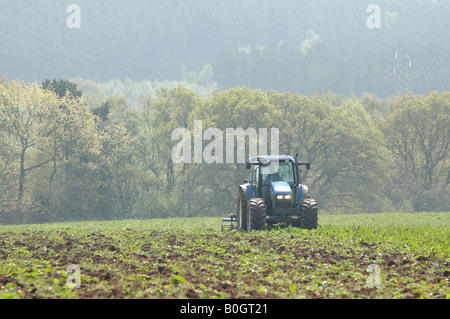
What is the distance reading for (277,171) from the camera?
2220 cm

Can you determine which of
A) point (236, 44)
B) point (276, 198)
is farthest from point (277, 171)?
point (236, 44)

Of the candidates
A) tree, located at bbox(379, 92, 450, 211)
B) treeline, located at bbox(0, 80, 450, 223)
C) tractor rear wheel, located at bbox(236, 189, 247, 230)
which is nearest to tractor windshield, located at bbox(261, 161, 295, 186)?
tractor rear wheel, located at bbox(236, 189, 247, 230)

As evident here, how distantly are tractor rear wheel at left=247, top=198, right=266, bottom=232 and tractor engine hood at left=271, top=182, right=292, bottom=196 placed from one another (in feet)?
1.90

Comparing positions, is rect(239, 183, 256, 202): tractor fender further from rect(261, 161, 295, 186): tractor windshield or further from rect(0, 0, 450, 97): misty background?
rect(0, 0, 450, 97): misty background

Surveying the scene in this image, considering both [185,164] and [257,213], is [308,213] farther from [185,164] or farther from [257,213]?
[185,164]

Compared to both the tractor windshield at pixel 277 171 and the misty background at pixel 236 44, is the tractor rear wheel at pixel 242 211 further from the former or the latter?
the misty background at pixel 236 44

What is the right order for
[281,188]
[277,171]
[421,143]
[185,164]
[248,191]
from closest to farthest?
[281,188] → [277,171] → [248,191] → [185,164] → [421,143]

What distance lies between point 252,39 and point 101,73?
51294 millimetres

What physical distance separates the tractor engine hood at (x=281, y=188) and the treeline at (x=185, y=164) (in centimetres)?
3065

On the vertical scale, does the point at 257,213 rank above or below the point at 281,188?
below

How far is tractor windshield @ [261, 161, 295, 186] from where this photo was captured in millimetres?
22141

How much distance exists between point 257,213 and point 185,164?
36.8m

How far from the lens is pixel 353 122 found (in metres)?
56.5

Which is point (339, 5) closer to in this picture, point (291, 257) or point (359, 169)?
point (359, 169)
